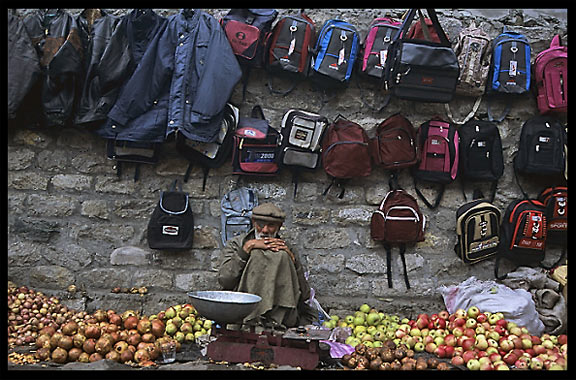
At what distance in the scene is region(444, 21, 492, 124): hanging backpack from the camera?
4383 mm

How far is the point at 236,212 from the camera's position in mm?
4379

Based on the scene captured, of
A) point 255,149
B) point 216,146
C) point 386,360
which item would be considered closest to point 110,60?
point 216,146

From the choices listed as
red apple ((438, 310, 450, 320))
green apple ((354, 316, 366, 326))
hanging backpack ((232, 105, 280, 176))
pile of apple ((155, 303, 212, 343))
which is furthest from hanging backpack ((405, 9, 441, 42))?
pile of apple ((155, 303, 212, 343))

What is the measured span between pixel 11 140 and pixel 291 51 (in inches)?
93.4

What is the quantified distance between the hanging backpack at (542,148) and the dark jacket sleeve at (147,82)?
284cm

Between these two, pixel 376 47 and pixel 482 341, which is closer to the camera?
pixel 482 341

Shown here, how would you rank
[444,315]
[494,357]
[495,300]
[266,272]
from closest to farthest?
[494,357]
[266,272]
[495,300]
[444,315]

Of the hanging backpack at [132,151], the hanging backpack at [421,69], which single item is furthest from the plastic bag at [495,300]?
the hanging backpack at [132,151]

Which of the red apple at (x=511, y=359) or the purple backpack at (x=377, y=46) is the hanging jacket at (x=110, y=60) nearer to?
the purple backpack at (x=377, y=46)

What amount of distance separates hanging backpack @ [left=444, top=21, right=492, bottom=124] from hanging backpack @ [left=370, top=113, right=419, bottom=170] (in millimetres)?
574

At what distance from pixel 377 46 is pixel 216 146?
1.48 m

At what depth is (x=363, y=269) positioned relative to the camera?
4.49 m

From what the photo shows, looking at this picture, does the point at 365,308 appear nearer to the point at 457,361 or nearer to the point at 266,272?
the point at 457,361

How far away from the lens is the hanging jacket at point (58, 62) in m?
4.11
